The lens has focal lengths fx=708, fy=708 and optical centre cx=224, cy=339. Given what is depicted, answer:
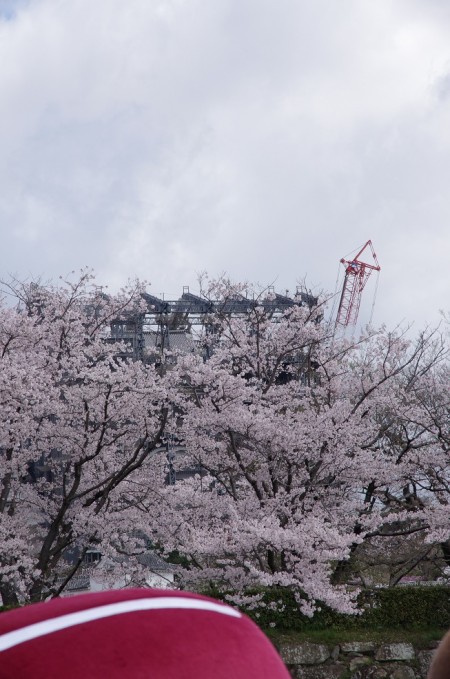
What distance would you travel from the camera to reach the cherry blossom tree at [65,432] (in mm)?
10070

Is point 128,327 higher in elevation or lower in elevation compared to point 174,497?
higher

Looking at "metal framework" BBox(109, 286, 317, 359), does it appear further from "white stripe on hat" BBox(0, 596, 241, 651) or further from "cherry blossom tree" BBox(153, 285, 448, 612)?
"white stripe on hat" BBox(0, 596, 241, 651)

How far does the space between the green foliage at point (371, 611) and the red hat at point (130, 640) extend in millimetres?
9752

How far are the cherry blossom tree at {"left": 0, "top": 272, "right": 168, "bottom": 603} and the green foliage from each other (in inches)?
89.1

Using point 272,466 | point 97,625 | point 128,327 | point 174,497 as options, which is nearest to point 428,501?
point 272,466

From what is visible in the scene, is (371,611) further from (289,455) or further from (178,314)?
(178,314)

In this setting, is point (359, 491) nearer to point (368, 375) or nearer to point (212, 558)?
point (368, 375)

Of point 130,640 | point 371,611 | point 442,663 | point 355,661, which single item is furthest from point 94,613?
point 371,611

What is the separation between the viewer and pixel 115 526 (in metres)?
11.0

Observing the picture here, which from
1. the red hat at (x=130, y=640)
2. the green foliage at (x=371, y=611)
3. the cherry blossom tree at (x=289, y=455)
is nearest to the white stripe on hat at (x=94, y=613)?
the red hat at (x=130, y=640)

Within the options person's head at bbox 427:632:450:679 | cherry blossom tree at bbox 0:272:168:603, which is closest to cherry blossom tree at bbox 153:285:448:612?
cherry blossom tree at bbox 0:272:168:603

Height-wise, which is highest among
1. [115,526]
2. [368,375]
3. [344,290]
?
[344,290]

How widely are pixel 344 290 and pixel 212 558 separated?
143 ft

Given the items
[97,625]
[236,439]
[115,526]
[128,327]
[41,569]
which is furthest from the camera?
[128,327]
